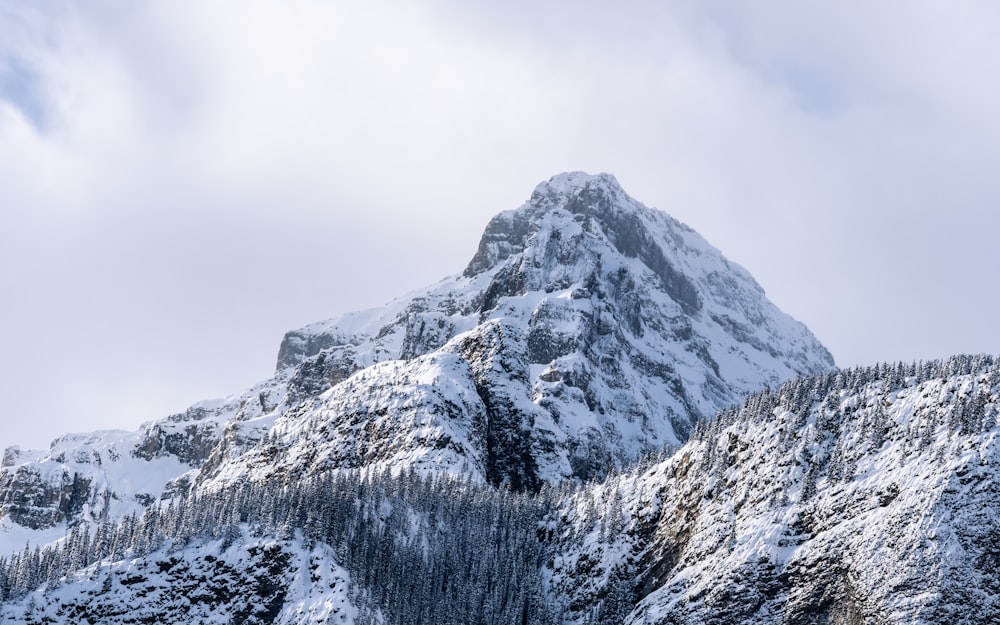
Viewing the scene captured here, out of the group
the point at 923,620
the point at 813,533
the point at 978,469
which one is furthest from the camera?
the point at 813,533

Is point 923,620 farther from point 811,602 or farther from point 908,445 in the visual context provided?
point 908,445

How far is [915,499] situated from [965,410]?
1767cm

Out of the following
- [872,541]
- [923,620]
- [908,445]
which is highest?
[908,445]

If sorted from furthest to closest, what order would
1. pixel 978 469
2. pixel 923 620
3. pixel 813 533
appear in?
pixel 813 533
pixel 978 469
pixel 923 620

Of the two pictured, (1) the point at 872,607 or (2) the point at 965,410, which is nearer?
(1) the point at 872,607

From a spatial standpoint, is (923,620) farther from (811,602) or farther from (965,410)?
(965,410)

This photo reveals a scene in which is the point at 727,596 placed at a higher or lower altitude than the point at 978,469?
lower

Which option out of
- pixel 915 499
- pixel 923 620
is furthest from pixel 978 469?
pixel 923 620

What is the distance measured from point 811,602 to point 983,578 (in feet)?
83.9

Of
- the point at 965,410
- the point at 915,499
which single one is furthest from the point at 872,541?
the point at 965,410

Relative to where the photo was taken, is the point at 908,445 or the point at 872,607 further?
the point at 908,445

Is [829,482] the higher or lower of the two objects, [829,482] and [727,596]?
the higher

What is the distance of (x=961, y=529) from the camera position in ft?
571

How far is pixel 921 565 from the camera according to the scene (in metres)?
172
